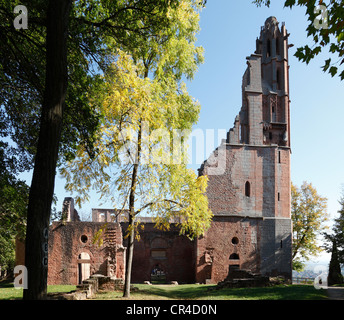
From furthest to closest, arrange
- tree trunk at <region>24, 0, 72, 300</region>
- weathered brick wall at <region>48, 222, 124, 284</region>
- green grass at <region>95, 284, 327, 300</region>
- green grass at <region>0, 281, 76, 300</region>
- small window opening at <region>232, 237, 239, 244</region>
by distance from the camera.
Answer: small window opening at <region>232, 237, 239, 244</region> → weathered brick wall at <region>48, 222, 124, 284</region> → green grass at <region>0, 281, 76, 300</region> → green grass at <region>95, 284, 327, 300</region> → tree trunk at <region>24, 0, 72, 300</region>

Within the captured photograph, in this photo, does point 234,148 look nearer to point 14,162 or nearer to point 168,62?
point 168,62

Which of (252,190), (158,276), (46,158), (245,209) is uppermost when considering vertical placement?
(252,190)

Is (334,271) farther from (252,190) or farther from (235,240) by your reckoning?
(252,190)

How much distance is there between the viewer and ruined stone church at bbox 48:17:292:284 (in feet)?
86.1

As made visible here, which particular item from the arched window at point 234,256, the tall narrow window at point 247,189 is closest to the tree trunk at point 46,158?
the arched window at point 234,256

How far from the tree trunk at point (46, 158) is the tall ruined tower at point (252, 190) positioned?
21.6 metres

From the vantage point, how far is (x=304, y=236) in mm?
35000

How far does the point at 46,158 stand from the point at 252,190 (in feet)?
76.3

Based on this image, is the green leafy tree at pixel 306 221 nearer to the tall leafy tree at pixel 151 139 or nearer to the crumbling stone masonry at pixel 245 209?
the crumbling stone masonry at pixel 245 209

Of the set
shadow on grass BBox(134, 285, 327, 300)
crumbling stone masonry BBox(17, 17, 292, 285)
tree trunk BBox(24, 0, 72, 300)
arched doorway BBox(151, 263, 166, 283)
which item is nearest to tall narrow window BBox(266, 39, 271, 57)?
crumbling stone masonry BBox(17, 17, 292, 285)

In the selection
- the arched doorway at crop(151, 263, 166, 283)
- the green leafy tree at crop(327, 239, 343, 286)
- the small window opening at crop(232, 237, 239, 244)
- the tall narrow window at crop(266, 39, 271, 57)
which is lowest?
the arched doorway at crop(151, 263, 166, 283)

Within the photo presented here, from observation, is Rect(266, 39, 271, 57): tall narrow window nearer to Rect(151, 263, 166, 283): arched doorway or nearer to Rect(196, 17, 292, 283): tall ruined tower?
Rect(196, 17, 292, 283): tall ruined tower

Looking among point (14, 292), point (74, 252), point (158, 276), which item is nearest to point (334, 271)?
point (74, 252)

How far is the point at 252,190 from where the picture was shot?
27.4 m
